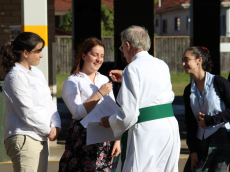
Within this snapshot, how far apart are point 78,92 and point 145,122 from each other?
0.87m

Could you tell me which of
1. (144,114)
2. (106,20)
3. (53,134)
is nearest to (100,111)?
(53,134)

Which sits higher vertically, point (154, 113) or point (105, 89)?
point (105, 89)

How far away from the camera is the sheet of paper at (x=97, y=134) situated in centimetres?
320

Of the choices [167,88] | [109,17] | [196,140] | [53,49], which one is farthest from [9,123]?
[109,17]

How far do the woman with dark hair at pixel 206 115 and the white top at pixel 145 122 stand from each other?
75 cm

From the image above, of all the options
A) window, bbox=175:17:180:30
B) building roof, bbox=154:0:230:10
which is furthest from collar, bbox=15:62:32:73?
window, bbox=175:17:180:30

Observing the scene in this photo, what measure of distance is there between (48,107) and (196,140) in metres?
1.49

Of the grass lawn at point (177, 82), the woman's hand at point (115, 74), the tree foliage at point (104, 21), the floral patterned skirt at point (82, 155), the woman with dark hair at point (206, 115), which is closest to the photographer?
the woman's hand at point (115, 74)

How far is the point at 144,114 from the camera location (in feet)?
8.93

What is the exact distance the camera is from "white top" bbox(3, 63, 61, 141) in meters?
2.93

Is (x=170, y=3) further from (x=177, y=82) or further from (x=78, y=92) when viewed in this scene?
(x=78, y=92)

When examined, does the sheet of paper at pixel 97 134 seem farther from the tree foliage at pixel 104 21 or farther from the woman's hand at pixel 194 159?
the tree foliage at pixel 104 21

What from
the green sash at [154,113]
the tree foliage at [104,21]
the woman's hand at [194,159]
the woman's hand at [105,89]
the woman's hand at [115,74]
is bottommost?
the woman's hand at [194,159]

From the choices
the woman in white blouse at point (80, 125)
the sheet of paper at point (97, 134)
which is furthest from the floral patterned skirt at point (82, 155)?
the sheet of paper at point (97, 134)
